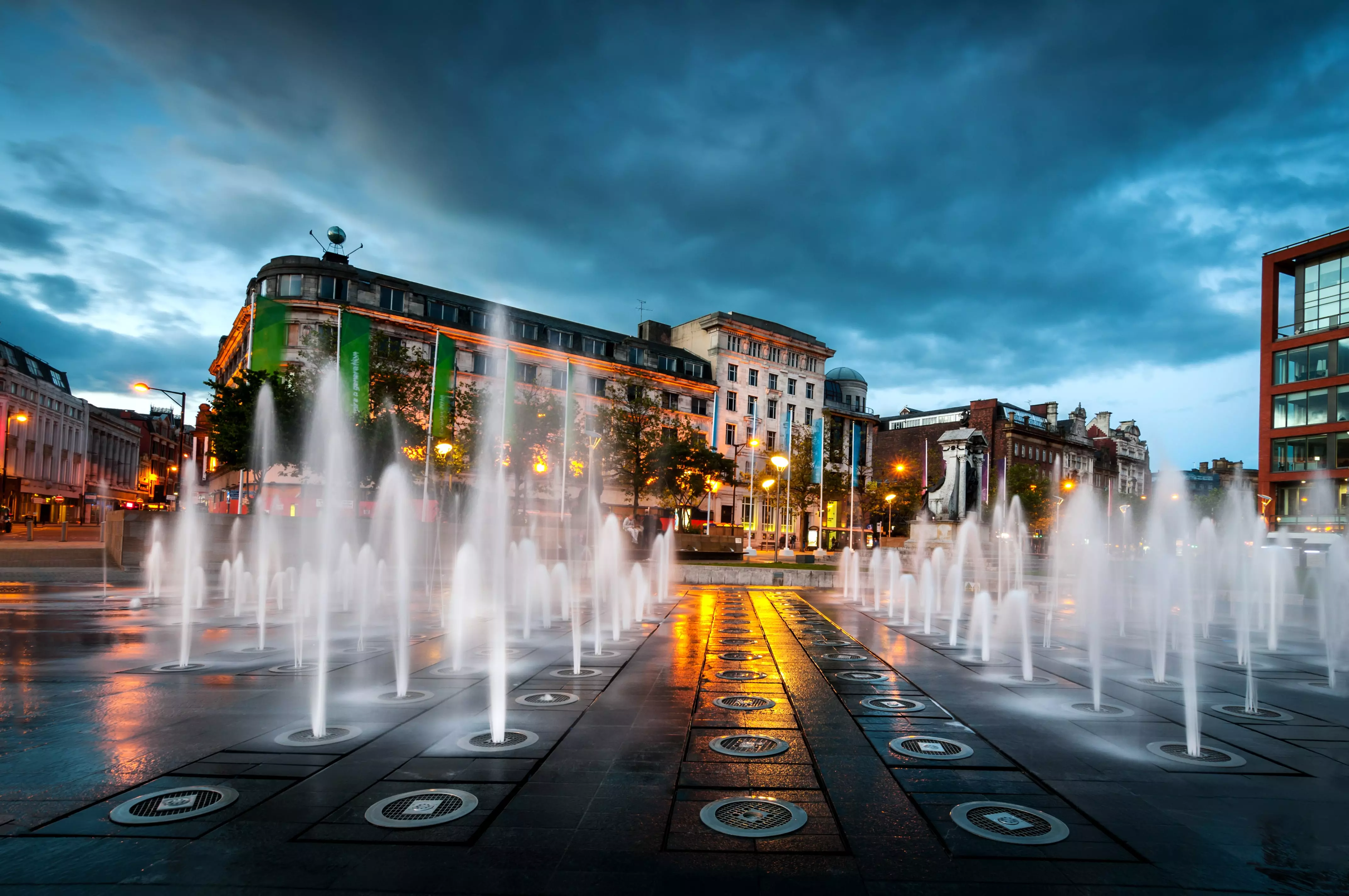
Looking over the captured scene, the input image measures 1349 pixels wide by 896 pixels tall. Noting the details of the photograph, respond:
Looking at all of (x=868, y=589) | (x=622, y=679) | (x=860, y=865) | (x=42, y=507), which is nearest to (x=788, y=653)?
(x=622, y=679)

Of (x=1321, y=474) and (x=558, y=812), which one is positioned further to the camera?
(x=1321, y=474)

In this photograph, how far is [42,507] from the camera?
86188 millimetres

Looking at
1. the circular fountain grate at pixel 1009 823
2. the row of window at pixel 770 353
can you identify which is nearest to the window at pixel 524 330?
the row of window at pixel 770 353

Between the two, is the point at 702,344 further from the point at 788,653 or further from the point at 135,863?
the point at 135,863

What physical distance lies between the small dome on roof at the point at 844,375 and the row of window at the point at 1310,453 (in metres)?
46.8

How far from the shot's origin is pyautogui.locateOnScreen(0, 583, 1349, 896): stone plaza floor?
13.1 ft

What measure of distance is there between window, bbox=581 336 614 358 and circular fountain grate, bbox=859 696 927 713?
59099 millimetres

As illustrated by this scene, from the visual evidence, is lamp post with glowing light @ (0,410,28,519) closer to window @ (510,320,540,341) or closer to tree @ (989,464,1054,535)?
window @ (510,320,540,341)

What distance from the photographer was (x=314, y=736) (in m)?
6.39

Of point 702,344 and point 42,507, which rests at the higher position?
point 702,344

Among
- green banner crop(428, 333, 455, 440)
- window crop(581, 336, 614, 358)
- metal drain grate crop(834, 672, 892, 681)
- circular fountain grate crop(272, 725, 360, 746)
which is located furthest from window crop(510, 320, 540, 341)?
circular fountain grate crop(272, 725, 360, 746)

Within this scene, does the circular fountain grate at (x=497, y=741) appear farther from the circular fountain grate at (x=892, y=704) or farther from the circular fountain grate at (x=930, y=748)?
the circular fountain grate at (x=892, y=704)

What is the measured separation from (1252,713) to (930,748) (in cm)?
422

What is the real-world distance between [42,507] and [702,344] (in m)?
77.7
